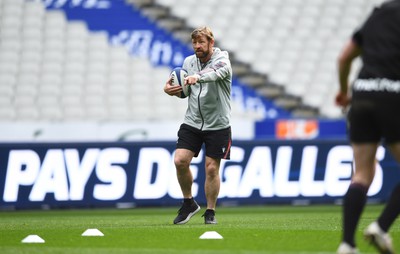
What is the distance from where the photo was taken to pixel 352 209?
241 inches

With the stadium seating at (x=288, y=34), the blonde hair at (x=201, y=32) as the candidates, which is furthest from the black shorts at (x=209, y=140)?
the stadium seating at (x=288, y=34)

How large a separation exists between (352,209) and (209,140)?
4302 mm

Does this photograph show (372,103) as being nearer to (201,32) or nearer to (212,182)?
(201,32)

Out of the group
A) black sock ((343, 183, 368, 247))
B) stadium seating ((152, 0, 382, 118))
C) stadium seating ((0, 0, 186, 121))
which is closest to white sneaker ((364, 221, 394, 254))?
black sock ((343, 183, 368, 247))

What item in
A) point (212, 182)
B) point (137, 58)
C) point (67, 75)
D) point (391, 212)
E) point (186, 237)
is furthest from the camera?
point (137, 58)

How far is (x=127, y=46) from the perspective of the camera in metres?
22.2

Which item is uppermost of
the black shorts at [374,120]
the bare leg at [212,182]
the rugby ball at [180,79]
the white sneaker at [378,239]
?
the rugby ball at [180,79]

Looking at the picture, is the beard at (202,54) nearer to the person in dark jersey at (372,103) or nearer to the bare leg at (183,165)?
the bare leg at (183,165)

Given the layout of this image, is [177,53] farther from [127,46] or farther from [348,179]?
[348,179]

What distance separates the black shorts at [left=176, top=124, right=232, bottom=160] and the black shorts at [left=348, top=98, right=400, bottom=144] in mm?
4264

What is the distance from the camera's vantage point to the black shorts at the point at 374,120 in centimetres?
593

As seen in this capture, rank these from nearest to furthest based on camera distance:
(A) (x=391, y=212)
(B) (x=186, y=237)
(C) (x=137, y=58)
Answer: (A) (x=391, y=212) → (B) (x=186, y=237) → (C) (x=137, y=58)

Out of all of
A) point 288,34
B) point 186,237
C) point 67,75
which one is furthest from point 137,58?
point 186,237

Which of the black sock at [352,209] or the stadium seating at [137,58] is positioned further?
the stadium seating at [137,58]
